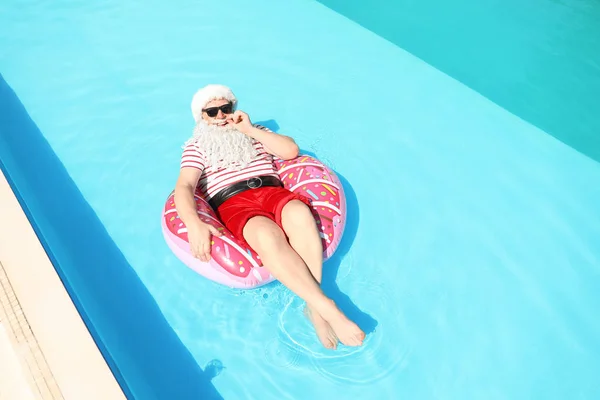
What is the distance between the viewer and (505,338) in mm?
2750

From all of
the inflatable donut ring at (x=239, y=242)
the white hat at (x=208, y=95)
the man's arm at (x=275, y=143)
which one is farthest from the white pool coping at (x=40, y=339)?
the man's arm at (x=275, y=143)

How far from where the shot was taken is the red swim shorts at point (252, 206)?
255 cm

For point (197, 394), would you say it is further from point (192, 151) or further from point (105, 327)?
point (192, 151)

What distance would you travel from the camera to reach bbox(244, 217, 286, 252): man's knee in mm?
2375

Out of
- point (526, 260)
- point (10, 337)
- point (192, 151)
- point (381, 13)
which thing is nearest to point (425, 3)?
point (381, 13)

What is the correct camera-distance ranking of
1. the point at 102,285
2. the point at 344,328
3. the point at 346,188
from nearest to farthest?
1. the point at 344,328
2. the point at 102,285
3. the point at 346,188

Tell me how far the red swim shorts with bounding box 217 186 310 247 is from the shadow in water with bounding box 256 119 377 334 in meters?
0.51

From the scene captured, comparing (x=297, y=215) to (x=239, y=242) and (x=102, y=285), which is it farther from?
(x=102, y=285)

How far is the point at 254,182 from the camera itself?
8.95ft

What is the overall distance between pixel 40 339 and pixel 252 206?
127 cm

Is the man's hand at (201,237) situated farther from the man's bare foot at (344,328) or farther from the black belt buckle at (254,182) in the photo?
the man's bare foot at (344,328)

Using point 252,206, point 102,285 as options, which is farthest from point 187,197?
point 102,285

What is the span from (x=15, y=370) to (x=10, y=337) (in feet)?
0.54

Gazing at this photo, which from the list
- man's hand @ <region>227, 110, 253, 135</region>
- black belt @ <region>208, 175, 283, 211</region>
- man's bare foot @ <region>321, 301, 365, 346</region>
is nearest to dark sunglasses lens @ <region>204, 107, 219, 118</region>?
man's hand @ <region>227, 110, 253, 135</region>
